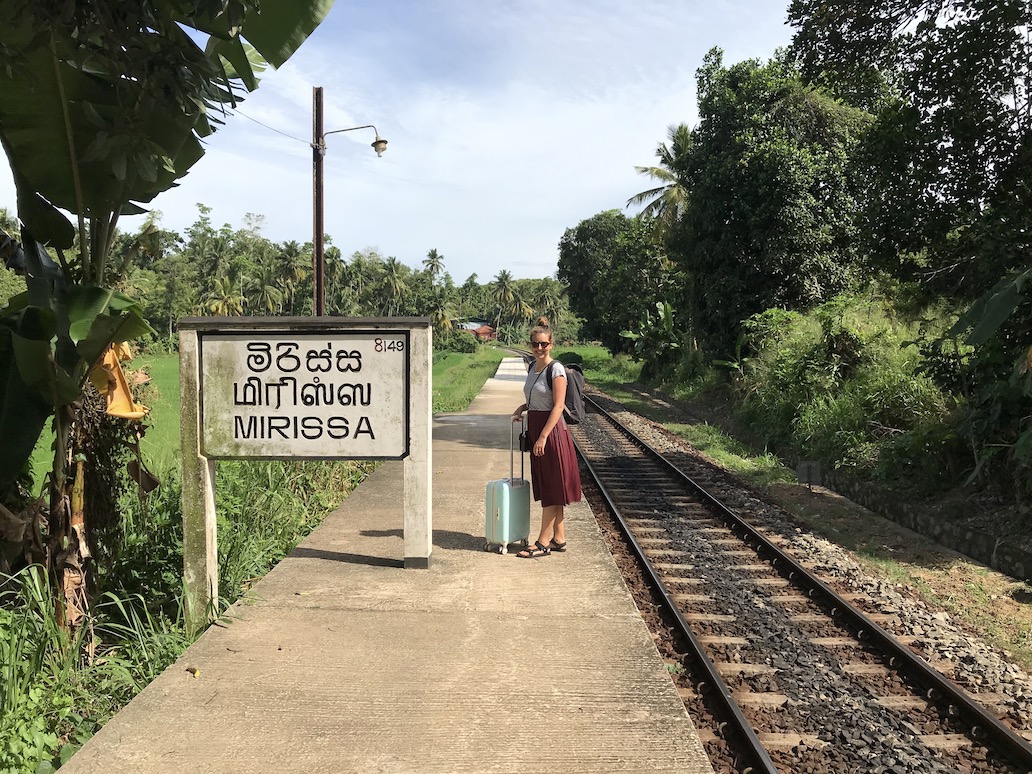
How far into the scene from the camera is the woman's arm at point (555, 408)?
5480 mm

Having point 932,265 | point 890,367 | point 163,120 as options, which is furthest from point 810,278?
point 163,120

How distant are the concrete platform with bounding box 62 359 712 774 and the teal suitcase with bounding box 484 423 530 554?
20cm

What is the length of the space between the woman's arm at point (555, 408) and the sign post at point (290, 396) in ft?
2.78

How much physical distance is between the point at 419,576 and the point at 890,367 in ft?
34.8

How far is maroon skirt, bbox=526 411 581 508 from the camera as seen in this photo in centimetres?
573

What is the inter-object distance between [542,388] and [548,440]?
391mm

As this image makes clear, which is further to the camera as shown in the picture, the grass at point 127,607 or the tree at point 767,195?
the tree at point 767,195

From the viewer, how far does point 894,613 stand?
6055 mm

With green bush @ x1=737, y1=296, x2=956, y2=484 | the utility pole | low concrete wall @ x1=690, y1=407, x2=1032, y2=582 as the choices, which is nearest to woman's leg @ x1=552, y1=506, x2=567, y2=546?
low concrete wall @ x1=690, y1=407, x2=1032, y2=582

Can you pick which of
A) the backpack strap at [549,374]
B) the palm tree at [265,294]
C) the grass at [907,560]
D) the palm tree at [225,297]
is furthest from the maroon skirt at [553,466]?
the palm tree at [265,294]

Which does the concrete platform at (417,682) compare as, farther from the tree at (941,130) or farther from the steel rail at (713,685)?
the tree at (941,130)

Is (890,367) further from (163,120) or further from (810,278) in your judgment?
(163,120)

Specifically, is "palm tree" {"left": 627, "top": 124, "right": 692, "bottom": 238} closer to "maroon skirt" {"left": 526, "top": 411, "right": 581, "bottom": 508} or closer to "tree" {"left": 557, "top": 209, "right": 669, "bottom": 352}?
"tree" {"left": 557, "top": 209, "right": 669, "bottom": 352}

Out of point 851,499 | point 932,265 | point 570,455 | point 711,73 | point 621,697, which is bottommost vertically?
point 851,499
